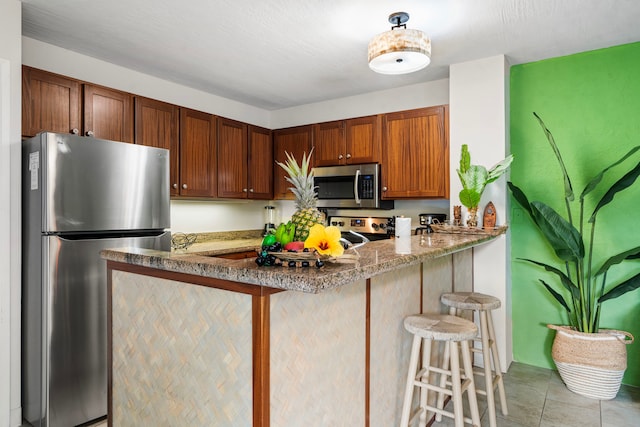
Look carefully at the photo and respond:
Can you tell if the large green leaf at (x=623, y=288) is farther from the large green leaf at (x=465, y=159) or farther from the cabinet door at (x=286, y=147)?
the cabinet door at (x=286, y=147)

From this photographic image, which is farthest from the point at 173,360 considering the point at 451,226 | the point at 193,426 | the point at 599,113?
the point at 599,113

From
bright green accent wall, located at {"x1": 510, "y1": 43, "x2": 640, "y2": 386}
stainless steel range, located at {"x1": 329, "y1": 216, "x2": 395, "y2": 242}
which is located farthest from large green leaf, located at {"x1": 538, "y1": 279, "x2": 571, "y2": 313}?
stainless steel range, located at {"x1": 329, "y1": 216, "x2": 395, "y2": 242}

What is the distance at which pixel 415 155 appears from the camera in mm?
3518

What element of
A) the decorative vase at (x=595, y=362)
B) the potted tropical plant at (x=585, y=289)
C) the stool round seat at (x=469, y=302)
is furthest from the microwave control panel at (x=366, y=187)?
the decorative vase at (x=595, y=362)

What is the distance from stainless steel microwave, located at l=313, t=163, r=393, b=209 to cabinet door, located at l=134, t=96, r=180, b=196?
4.47 ft

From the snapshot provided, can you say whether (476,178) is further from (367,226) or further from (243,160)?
(243,160)

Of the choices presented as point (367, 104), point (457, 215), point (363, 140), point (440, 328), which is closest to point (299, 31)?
point (363, 140)

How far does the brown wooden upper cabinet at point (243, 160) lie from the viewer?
12.6ft

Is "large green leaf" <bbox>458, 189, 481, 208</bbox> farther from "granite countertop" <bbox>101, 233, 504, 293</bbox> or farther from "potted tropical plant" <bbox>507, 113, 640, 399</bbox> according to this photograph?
"granite countertop" <bbox>101, 233, 504, 293</bbox>

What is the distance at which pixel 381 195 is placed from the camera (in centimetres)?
374

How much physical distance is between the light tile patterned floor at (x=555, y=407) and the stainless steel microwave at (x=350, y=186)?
1.87 m

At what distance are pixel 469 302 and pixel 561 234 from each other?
3.21ft

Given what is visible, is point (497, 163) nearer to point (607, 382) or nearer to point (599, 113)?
point (599, 113)

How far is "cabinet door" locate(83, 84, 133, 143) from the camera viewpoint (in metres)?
2.84
